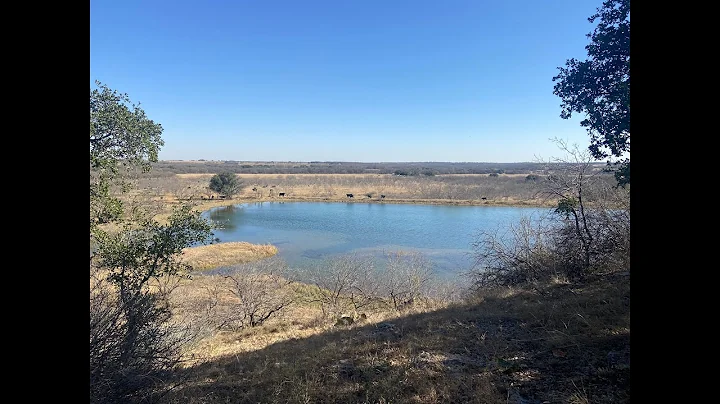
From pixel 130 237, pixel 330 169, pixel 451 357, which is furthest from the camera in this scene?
pixel 330 169

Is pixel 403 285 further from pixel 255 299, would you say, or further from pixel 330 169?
pixel 330 169

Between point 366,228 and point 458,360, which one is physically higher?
point 458,360

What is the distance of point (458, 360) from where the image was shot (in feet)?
16.7

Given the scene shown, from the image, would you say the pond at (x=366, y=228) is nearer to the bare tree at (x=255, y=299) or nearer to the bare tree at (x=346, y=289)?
the bare tree at (x=346, y=289)

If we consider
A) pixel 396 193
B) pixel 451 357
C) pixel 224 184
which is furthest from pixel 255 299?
pixel 396 193

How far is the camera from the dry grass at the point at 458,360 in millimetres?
4039

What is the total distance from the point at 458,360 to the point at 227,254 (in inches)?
731

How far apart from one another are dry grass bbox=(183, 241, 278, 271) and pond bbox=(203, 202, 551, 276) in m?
1.17

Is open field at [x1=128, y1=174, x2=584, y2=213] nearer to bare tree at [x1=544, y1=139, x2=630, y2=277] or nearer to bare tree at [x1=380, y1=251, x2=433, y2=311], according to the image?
bare tree at [x1=380, y1=251, x2=433, y2=311]

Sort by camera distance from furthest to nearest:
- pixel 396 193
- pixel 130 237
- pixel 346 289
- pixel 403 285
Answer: pixel 396 193
pixel 346 289
pixel 403 285
pixel 130 237

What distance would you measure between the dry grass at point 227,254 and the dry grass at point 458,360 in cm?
1279

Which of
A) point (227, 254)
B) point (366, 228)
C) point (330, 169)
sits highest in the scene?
point (330, 169)
